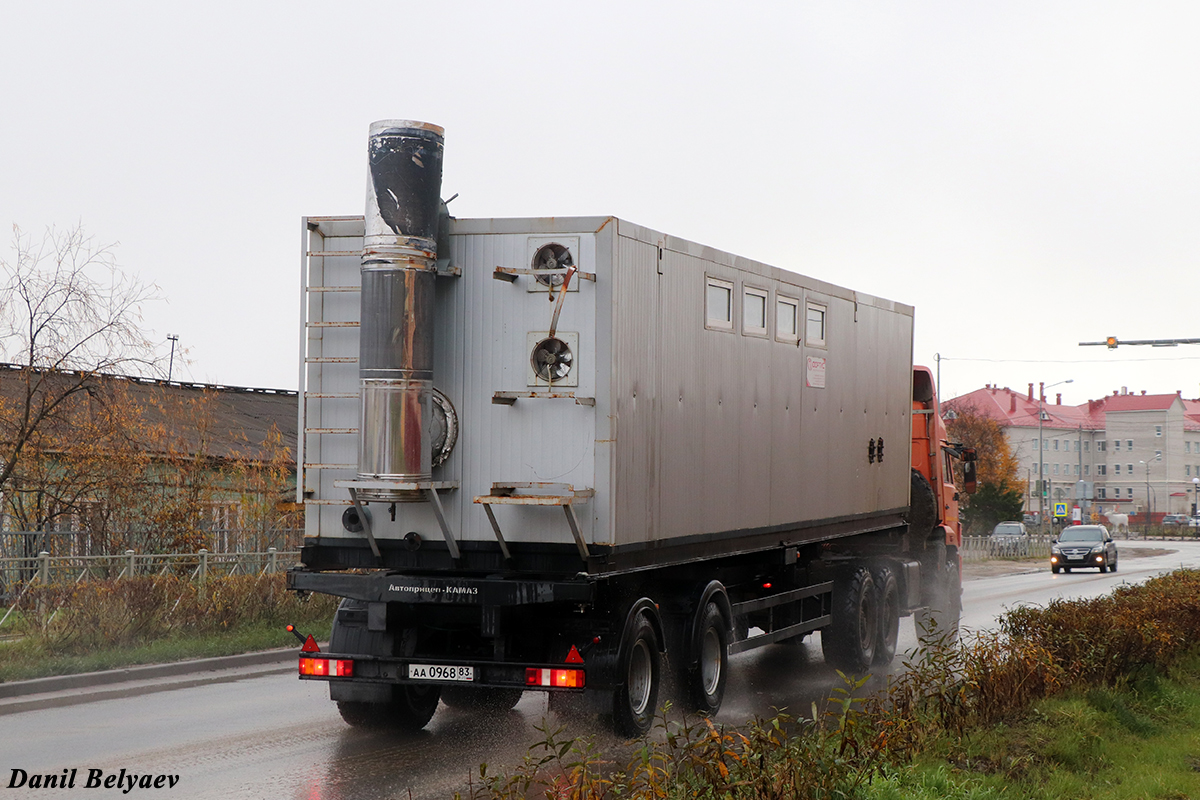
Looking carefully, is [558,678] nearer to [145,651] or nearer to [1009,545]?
[145,651]

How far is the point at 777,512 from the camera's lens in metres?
11.6

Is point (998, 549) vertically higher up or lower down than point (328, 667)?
lower down

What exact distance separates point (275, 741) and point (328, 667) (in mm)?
813

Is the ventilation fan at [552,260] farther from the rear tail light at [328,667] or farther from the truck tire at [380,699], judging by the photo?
the rear tail light at [328,667]

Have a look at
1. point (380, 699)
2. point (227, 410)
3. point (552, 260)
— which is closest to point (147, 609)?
point (380, 699)

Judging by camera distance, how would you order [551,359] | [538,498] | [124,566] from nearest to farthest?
[538,498], [551,359], [124,566]

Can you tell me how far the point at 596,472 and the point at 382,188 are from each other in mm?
2441

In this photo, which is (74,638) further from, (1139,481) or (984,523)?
(1139,481)

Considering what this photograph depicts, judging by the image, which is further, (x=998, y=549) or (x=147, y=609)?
(x=998, y=549)

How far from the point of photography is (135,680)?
1282 cm

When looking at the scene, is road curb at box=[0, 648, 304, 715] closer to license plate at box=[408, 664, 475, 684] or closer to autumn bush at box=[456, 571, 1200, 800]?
license plate at box=[408, 664, 475, 684]

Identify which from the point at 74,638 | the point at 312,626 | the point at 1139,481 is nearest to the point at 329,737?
the point at 74,638

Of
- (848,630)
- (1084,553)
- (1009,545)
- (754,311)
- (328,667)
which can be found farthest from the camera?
(1009,545)

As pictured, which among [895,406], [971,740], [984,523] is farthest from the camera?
[984,523]
